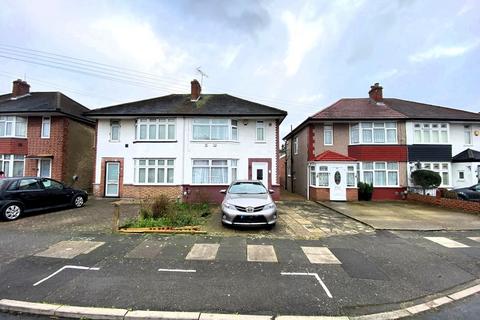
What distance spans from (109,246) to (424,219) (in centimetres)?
1116

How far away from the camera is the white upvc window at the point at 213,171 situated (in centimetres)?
1538

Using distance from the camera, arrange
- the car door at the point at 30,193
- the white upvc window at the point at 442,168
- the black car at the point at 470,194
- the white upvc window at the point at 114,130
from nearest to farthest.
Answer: the car door at the point at 30,193
the black car at the point at 470,194
the white upvc window at the point at 114,130
the white upvc window at the point at 442,168

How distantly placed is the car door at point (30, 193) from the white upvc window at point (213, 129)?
26.2ft

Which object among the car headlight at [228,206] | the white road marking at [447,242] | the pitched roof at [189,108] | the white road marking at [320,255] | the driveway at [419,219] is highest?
the pitched roof at [189,108]

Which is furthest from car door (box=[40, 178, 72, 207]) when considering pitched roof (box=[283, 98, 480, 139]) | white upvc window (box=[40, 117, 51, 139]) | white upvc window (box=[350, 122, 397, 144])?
white upvc window (box=[350, 122, 397, 144])

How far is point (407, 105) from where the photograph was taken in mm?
19328

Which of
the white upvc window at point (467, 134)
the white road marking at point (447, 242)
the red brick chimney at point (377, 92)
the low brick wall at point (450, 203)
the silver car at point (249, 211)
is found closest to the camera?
the white road marking at point (447, 242)

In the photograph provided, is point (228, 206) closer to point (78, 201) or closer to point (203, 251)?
point (203, 251)

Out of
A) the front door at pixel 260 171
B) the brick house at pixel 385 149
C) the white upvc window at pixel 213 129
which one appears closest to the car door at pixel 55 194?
the white upvc window at pixel 213 129

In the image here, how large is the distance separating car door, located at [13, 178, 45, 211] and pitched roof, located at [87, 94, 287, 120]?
21.8ft

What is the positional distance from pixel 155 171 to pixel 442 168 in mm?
18874

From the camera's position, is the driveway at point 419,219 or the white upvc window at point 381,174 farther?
the white upvc window at point 381,174

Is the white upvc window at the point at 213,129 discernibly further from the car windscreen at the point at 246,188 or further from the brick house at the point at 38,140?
the brick house at the point at 38,140

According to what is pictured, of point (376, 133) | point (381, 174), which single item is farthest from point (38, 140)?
point (381, 174)
